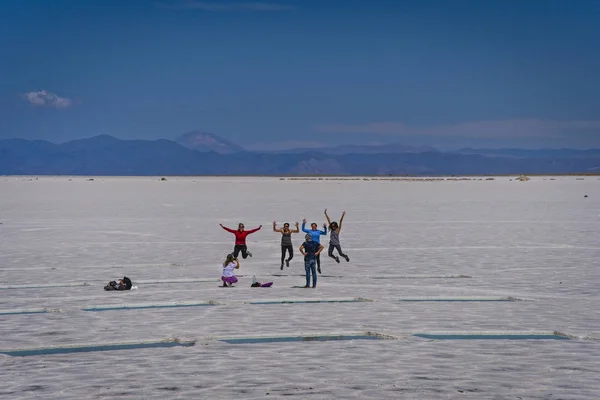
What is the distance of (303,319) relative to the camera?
1570cm

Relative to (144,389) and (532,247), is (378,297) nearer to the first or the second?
(144,389)

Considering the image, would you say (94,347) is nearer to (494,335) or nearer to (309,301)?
(309,301)

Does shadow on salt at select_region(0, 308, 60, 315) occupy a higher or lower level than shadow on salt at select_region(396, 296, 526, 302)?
lower

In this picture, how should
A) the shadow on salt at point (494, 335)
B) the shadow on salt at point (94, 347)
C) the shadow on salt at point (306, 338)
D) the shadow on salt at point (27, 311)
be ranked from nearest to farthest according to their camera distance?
1. the shadow on salt at point (94, 347)
2. the shadow on salt at point (306, 338)
3. the shadow on salt at point (494, 335)
4. the shadow on salt at point (27, 311)

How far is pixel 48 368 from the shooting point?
11.9m

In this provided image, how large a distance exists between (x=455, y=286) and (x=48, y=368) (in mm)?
10787

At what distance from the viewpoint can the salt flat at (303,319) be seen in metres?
11.0

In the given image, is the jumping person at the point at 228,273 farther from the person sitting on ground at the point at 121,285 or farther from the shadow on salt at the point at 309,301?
the shadow on salt at the point at 309,301

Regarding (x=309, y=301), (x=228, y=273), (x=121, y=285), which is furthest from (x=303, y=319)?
(x=121, y=285)

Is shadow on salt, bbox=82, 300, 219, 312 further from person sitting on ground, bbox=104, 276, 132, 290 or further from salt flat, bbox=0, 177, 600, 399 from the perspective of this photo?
person sitting on ground, bbox=104, 276, 132, 290

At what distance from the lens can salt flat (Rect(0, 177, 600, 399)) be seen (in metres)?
11.0

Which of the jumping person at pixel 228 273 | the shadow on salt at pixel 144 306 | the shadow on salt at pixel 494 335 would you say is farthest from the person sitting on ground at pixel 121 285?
the shadow on salt at pixel 494 335

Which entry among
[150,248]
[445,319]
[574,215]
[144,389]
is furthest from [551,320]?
[574,215]

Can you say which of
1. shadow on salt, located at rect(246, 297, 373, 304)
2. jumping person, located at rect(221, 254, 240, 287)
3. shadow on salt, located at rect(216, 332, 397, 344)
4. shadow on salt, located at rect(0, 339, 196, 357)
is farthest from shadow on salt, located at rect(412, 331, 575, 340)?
jumping person, located at rect(221, 254, 240, 287)
